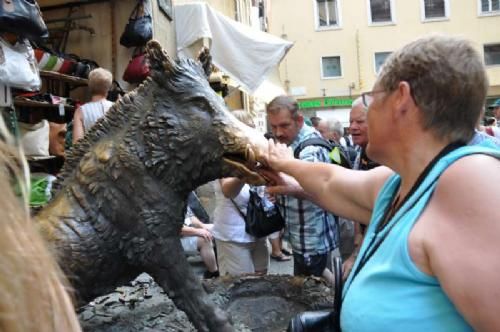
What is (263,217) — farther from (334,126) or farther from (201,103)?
(334,126)

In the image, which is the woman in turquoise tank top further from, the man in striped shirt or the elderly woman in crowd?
the elderly woman in crowd

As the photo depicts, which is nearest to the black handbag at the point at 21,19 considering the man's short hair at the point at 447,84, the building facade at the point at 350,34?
the man's short hair at the point at 447,84

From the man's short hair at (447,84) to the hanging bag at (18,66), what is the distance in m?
2.21

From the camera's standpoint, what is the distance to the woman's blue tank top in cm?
102

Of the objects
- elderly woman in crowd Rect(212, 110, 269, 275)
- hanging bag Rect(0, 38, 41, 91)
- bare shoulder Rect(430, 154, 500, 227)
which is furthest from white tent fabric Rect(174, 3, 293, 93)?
bare shoulder Rect(430, 154, 500, 227)

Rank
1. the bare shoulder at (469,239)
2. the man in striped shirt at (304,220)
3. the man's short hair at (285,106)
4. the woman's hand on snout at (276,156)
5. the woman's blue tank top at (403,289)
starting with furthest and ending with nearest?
the man's short hair at (285,106) → the man in striped shirt at (304,220) → the woman's hand on snout at (276,156) → the woman's blue tank top at (403,289) → the bare shoulder at (469,239)

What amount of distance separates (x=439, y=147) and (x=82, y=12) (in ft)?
15.4

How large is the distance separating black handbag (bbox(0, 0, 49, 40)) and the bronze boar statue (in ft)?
3.73

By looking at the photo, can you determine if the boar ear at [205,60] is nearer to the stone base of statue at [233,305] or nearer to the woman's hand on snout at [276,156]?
the woman's hand on snout at [276,156]

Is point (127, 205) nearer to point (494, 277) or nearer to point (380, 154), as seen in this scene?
point (380, 154)

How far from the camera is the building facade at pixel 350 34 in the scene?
21562 millimetres

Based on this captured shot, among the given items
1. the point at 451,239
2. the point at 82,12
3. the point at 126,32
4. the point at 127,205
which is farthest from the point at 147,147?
the point at 82,12

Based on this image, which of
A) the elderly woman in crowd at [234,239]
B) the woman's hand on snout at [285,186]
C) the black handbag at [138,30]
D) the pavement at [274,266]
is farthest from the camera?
the black handbag at [138,30]

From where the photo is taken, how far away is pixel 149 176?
1688mm
